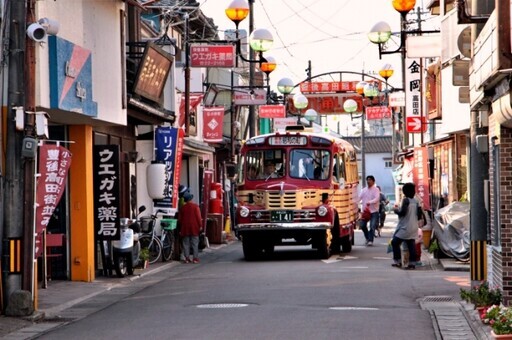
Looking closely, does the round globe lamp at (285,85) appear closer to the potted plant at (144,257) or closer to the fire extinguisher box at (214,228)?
the fire extinguisher box at (214,228)

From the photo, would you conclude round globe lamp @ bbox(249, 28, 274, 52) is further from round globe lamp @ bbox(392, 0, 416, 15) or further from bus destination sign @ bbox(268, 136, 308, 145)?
round globe lamp @ bbox(392, 0, 416, 15)

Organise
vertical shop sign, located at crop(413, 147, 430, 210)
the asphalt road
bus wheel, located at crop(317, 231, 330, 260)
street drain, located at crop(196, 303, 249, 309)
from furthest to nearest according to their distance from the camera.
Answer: vertical shop sign, located at crop(413, 147, 430, 210), bus wheel, located at crop(317, 231, 330, 260), street drain, located at crop(196, 303, 249, 309), the asphalt road

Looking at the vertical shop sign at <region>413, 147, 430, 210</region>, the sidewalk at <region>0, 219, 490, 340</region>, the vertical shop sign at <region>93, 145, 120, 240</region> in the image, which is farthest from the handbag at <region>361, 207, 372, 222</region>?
the vertical shop sign at <region>93, 145, 120, 240</region>

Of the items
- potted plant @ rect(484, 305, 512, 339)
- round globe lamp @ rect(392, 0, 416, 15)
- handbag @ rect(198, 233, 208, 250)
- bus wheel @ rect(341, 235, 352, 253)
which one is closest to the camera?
potted plant @ rect(484, 305, 512, 339)

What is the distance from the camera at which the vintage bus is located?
27.8m

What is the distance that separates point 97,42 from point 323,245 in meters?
8.73

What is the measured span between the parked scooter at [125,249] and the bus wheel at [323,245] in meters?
5.76

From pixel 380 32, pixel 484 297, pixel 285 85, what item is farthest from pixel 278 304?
pixel 285 85

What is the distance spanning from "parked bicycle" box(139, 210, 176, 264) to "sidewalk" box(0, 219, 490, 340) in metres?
1.62

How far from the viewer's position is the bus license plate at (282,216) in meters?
27.7

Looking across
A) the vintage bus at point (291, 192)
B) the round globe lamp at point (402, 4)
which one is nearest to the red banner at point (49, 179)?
the round globe lamp at point (402, 4)

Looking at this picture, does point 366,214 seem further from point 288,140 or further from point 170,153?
point 170,153

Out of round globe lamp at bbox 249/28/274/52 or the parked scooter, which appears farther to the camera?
round globe lamp at bbox 249/28/274/52

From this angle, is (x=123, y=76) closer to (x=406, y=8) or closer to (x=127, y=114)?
(x=127, y=114)
